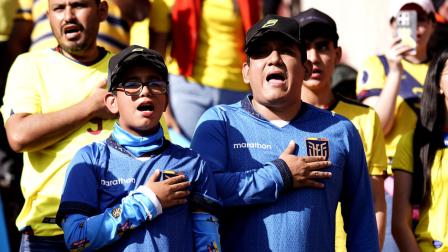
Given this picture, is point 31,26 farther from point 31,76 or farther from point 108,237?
point 108,237

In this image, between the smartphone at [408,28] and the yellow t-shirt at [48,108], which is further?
the smartphone at [408,28]

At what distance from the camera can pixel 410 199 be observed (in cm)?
613

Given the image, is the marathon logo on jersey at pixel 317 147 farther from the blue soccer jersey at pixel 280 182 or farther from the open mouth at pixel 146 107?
the open mouth at pixel 146 107

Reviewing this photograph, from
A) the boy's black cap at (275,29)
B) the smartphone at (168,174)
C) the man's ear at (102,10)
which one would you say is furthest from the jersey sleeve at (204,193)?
the man's ear at (102,10)

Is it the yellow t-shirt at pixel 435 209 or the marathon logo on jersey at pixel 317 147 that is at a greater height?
the marathon logo on jersey at pixel 317 147

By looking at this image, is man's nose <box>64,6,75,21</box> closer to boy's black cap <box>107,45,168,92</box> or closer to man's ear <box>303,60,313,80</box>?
boy's black cap <box>107,45,168,92</box>

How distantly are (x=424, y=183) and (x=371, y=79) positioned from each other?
1231 mm

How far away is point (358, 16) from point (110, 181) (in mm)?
5855

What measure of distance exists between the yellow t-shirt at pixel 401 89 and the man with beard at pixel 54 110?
78.2 inches

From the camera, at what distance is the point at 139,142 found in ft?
16.1

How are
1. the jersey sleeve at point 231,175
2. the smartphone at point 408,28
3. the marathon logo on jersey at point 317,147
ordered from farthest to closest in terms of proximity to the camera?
the smartphone at point 408,28 → the marathon logo on jersey at point 317,147 → the jersey sleeve at point 231,175

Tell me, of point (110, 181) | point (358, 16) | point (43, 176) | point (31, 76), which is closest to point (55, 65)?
point (31, 76)

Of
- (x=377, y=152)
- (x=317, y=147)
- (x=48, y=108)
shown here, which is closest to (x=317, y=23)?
(x=377, y=152)

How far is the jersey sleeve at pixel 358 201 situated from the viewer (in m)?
5.30
